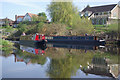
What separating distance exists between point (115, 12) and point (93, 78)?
126 ft

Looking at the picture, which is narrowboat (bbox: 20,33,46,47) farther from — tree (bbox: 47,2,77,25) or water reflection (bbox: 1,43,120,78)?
water reflection (bbox: 1,43,120,78)

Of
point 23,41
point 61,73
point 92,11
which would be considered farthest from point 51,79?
point 92,11

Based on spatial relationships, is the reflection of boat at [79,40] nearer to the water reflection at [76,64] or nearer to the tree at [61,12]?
the tree at [61,12]

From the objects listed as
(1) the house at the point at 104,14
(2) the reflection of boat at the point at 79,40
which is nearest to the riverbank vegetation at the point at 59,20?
(2) the reflection of boat at the point at 79,40

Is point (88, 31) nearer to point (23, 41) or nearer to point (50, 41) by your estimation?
point (50, 41)

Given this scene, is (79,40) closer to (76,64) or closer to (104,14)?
(76,64)

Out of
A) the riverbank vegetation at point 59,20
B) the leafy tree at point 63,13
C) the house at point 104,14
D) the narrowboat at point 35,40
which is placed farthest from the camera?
the house at point 104,14

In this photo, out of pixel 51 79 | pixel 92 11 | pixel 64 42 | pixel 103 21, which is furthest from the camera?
pixel 92 11

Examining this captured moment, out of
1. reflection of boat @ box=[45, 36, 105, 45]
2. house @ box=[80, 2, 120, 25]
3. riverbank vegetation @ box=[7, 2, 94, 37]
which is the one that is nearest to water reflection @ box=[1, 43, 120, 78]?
reflection of boat @ box=[45, 36, 105, 45]

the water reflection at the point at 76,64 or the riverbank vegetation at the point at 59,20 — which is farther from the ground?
the riverbank vegetation at the point at 59,20

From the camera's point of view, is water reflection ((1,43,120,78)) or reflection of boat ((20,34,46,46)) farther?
reflection of boat ((20,34,46,46))

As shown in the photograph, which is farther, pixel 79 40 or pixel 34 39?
pixel 79 40

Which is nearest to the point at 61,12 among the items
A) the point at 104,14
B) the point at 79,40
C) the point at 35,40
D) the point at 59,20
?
the point at 59,20

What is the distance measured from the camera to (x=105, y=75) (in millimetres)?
7309
